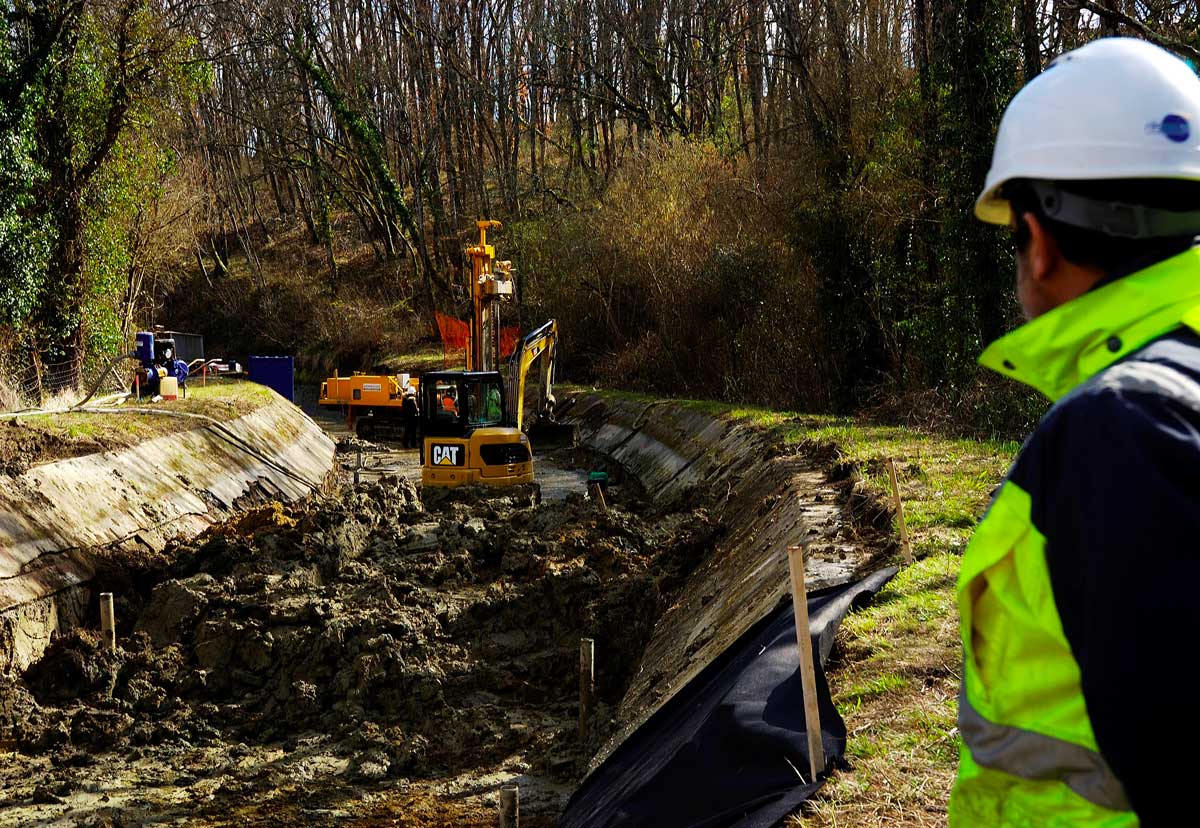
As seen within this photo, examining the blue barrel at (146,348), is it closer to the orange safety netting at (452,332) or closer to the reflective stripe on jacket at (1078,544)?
the orange safety netting at (452,332)

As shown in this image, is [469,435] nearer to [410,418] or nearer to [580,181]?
[410,418]

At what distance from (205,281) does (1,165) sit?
112 ft

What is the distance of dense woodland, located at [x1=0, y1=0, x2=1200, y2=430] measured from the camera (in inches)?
685

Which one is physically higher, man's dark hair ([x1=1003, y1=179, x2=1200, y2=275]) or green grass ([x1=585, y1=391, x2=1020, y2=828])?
man's dark hair ([x1=1003, y1=179, x2=1200, y2=275])

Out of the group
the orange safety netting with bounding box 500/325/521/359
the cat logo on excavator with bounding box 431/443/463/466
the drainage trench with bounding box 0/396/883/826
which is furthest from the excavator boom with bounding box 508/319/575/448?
the orange safety netting with bounding box 500/325/521/359

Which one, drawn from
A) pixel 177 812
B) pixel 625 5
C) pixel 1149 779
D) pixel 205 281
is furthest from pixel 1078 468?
pixel 205 281

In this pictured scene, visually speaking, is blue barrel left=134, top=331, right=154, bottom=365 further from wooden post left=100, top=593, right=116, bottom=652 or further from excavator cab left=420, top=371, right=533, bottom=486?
wooden post left=100, top=593, right=116, bottom=652

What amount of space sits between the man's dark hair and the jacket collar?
25 millimetres

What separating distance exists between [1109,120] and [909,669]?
4.74m

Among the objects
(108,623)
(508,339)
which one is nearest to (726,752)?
(108,623)

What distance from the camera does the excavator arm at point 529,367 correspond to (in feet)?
71.8

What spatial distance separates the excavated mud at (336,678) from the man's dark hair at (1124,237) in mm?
6900

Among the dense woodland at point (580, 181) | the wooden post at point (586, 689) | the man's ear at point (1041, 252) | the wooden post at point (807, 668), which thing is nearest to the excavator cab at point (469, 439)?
the dense woodland at point (580, 181)

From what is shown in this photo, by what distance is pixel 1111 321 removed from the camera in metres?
1.60
